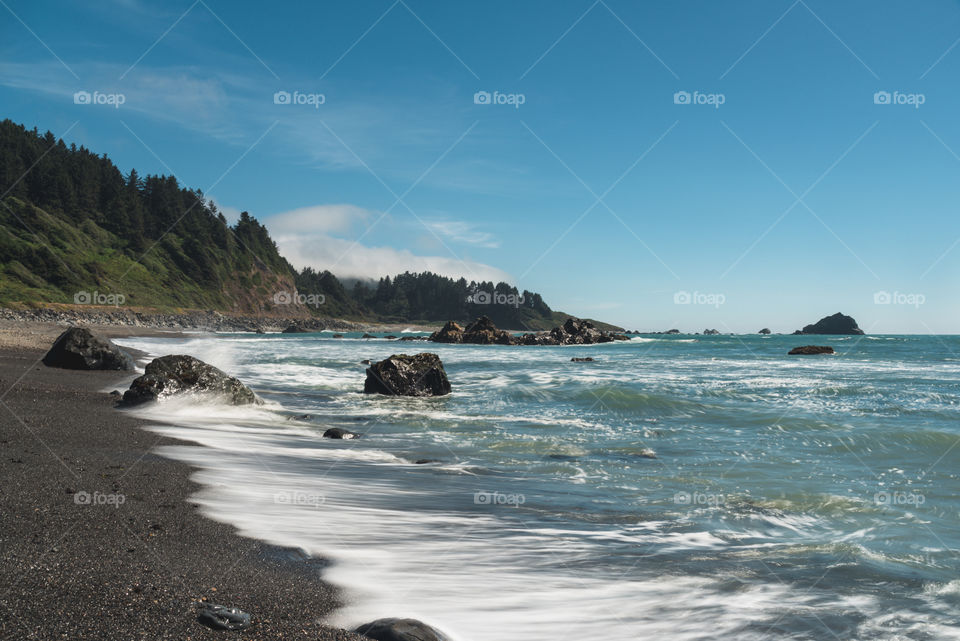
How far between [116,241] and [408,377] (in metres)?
118

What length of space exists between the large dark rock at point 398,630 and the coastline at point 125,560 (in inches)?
5.0

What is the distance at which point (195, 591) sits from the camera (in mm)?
3709

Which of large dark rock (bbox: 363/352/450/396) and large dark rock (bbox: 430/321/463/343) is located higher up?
large dark rock (bbox: 430/321/463/343)

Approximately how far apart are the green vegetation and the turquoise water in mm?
68993

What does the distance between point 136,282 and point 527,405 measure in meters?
110

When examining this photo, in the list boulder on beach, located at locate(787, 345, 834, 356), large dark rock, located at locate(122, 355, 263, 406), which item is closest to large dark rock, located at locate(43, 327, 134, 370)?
large dark rock, located at locate(122, 355, 263, 406)

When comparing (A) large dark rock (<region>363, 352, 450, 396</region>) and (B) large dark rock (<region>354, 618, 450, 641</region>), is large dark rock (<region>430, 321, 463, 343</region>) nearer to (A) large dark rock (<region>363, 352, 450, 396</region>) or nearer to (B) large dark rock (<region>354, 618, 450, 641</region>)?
(A) large dark rock (<region>363, 352, 450, 396</region>)

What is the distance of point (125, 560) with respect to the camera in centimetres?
408

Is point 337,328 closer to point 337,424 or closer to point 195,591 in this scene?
point 337,424

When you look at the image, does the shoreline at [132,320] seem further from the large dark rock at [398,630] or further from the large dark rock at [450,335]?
→ the large dark rock at [450,335]

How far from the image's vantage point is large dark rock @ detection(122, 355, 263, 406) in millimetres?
13109

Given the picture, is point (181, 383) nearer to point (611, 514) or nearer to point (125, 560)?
point (125, 560)

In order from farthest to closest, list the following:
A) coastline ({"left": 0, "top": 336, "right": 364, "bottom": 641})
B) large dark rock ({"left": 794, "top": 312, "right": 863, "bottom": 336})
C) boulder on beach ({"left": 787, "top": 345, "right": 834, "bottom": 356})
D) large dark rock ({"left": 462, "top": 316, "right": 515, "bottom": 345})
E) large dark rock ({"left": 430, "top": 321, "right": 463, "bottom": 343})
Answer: large dark rock ({"left": 794, "top": 312, "right": 863, "bottom": 336}) → large dark rock ({"left": 430, "top": 321, "right": 463, "bottom": 343}) → large dark rock ({"left": 462, "top": 316, "right": 515, "bottom": 345}) → boulder on beach ({"left": 787, "top": 345, "right": 834, "bottom": 356}) → coastline ({"left": 0, "top": 336, "right": 364, "bottom": 641})

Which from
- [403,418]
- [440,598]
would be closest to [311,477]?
[440,598]
